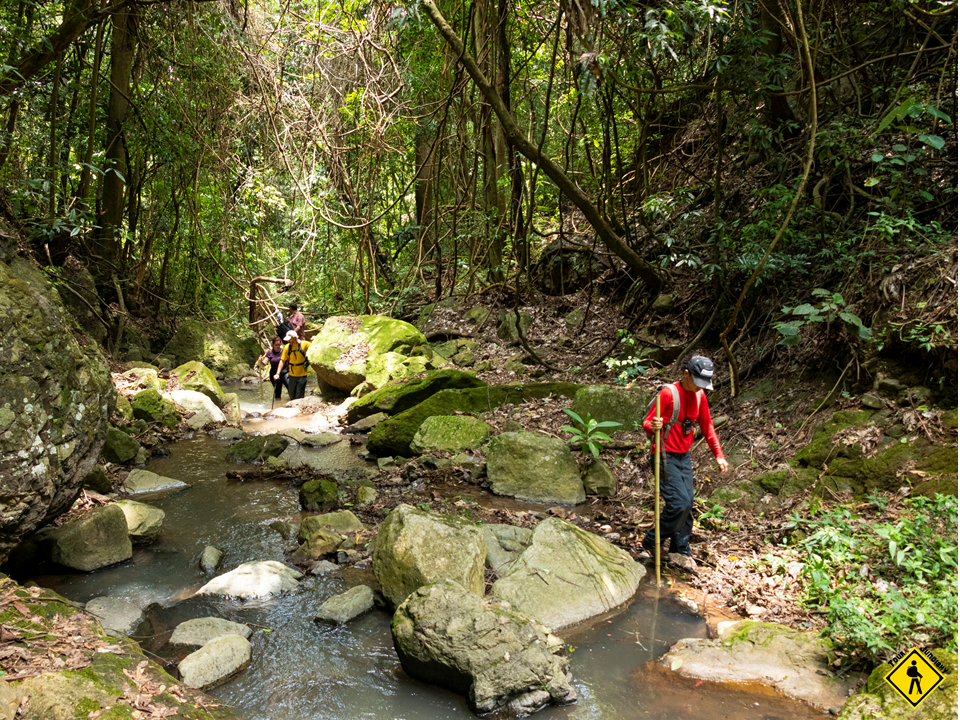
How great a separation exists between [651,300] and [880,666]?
653cm

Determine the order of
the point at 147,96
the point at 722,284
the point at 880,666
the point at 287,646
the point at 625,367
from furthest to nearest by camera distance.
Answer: the point at 147,96
the point at 625,367
the point at 722,284
the point at 287,646
the point at 880,666

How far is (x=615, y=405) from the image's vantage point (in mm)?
7461

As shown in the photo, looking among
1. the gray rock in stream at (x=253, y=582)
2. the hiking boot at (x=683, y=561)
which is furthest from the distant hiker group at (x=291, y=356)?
the hiking boot at (x=683, y=561)

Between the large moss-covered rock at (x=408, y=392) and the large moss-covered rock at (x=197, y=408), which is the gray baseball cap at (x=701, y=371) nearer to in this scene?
the large moss-covered rock at (x=408, y=392)

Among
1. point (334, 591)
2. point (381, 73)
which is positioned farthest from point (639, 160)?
point (334, 591)

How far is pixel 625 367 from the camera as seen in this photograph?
868 cm

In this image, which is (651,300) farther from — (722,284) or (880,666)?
(880,666)

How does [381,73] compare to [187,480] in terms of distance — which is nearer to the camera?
[187,480]

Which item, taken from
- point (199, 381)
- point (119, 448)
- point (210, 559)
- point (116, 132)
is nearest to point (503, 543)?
point (210, 559)

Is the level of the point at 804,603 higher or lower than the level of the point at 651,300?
lower

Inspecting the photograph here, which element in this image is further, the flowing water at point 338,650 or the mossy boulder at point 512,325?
the mossy boulder at point 512,325

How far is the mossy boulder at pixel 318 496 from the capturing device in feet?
20.7

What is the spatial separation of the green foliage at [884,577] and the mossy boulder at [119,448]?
734 centimetres

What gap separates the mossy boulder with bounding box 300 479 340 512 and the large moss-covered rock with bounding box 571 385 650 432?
10.2 ft
